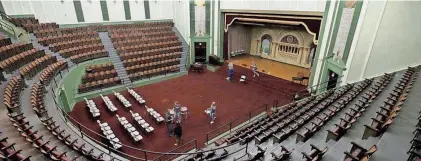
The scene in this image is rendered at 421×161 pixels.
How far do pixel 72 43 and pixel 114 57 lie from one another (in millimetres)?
2563

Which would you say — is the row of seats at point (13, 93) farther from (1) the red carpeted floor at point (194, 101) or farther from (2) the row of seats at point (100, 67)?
(2) the row of seats at point (100, 67)

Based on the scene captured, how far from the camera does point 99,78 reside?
42.0ft

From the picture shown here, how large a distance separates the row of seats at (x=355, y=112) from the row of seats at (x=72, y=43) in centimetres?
1468

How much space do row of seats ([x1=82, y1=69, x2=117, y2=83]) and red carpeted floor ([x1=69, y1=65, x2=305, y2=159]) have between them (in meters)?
1.50

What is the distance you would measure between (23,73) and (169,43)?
31.0 feet

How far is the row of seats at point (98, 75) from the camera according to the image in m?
12.4

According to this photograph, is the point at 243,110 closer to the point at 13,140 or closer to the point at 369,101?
the point at 369,101

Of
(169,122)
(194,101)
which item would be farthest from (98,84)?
(169,122)

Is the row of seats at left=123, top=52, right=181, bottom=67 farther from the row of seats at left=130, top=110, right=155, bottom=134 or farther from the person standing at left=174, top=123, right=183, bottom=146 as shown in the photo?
the person standing at left=174, top=123, right=183, bottom=146

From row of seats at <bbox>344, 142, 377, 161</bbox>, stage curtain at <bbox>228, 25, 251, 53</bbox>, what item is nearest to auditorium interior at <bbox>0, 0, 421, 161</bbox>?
row of seats at <bbox>344, 142, 377, 161</bbox>

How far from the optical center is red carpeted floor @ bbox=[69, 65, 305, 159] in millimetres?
8656

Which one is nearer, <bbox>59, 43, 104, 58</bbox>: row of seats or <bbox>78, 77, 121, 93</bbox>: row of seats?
<bbox>78, 77, 121, 93</bbox>: row of seats

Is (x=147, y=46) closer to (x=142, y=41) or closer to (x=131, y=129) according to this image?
(x=142, y=41)

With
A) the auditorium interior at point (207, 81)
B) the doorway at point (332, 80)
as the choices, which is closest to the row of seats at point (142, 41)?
the auditorium interior at point (207, 81)
